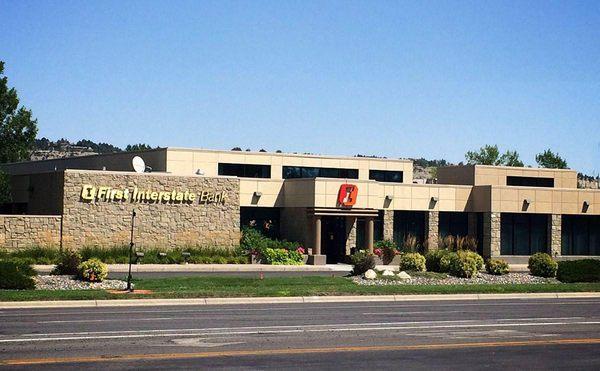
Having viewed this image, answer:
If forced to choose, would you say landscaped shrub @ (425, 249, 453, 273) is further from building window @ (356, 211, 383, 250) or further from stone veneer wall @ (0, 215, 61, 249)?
stone veneer wall @ (0, 215, 61, 249)

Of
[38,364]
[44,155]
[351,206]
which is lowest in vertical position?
[38,364]

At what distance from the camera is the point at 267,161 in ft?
198

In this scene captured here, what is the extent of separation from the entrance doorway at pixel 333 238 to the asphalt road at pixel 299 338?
2784 centimetres

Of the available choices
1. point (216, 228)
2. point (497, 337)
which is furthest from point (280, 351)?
point (216, 228)

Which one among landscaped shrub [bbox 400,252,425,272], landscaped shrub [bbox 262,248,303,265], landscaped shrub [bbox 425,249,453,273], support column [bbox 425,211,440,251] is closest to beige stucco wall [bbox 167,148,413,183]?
support column [bbox 425,211,440,251]

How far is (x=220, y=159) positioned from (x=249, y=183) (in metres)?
3.68

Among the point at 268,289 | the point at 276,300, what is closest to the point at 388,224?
the point at 268,289

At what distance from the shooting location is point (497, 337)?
20578 millimetres

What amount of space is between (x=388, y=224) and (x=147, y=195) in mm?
16515

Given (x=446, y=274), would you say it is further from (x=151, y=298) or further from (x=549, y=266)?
(x=151, y=298)

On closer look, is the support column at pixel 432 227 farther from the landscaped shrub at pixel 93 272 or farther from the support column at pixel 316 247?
the landscaped shrub at pixel 93 272

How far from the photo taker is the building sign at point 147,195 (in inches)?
1925

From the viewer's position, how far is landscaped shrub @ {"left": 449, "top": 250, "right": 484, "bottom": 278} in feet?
134

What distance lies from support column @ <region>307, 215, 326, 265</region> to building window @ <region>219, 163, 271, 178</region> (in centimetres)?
730
